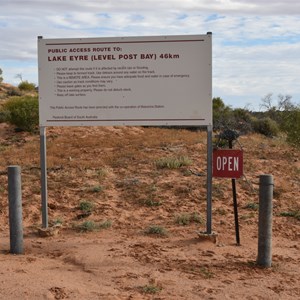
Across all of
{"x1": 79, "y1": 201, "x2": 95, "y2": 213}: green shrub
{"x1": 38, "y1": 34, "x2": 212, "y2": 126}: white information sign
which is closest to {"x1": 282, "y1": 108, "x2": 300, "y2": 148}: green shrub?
{"x1": 79, "y1": 201, "x2": 95, "y2": 213}: green shrub

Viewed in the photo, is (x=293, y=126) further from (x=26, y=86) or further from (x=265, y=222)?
(x=26, y=86)

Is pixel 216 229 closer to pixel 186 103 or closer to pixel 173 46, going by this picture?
pixel 186 103

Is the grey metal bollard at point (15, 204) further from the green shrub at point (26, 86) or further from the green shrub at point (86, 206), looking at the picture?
the green shrub at point (26, 86)

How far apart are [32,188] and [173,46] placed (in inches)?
163

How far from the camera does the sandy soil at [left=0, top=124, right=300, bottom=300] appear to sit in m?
5.10

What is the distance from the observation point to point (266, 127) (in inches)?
1014

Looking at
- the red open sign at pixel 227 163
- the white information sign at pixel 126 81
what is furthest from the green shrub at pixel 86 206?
the red open sign at pixel 227 163

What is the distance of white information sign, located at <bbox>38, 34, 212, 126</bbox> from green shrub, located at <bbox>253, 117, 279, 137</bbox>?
1901 centimetres

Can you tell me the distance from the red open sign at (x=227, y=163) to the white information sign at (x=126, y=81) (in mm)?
515

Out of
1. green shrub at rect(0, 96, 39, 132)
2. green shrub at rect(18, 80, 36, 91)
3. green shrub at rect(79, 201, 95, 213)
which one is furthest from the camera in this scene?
green shrub at rect(18, 80, 36, 91)

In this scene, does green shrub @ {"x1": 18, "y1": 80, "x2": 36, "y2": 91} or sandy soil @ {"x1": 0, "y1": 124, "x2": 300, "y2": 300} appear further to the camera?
green shrub @ {"x1": 18, "y1": 80, "x2": 36, "y2": 91}

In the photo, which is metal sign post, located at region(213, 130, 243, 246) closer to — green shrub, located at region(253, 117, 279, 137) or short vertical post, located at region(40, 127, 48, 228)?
short vertical post, located at region(40, 127, 48, 228)

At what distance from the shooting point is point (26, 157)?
1341 cm

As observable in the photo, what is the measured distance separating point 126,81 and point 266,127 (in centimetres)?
1975
